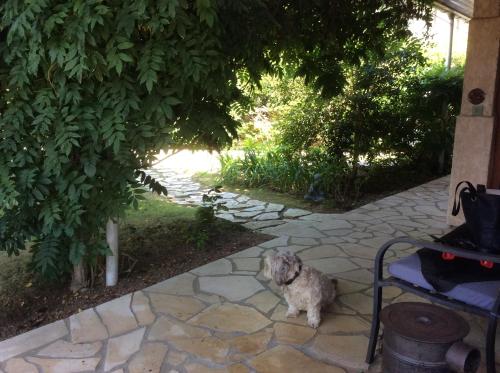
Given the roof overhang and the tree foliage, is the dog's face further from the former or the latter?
A: the roof overhang

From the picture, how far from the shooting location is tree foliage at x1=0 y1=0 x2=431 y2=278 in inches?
108

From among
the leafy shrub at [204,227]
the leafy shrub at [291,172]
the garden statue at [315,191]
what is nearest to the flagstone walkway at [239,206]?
the leafy shrub at [204,227]

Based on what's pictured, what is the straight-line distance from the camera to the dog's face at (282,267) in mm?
3191

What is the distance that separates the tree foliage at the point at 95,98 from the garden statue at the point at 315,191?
3565 mm

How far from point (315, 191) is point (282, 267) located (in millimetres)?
4236

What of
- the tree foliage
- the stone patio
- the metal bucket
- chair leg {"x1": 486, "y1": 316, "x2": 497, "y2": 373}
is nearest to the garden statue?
the stone patio

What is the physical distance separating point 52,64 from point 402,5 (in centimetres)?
440

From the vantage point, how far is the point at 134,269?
168 inches

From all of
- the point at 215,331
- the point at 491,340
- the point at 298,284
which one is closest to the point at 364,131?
the point at 298,284

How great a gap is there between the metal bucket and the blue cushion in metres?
0.12

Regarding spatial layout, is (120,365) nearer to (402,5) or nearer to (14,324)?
(14,324)

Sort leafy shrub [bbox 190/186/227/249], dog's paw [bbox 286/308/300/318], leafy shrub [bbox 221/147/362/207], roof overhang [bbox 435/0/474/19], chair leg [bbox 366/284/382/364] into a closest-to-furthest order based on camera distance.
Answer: chair leg [bbox 366/284/382/364] < dog's paw [bbox 286/308/300/318] < leafy shrub [bbox 190/186/227/249] < leafy shrub [bbox 221/147/362/207] < roof overhang [bbox 435/0/474/19]

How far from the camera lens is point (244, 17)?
11.2 ft

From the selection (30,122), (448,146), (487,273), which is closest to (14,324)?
(30,122)
